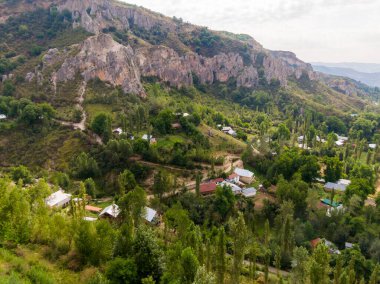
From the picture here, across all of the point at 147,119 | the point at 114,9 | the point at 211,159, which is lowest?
the point at 211,159

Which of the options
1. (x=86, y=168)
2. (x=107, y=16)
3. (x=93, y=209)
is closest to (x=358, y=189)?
(x=93, y=209)

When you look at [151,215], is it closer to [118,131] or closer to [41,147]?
[118,131]

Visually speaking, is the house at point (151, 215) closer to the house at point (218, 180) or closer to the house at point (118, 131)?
the house at point (218, 180)

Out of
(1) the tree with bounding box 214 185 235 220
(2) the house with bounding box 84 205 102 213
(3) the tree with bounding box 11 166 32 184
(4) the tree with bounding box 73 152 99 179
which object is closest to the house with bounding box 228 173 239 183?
(1) the tree with bounding box 214 185 235 220

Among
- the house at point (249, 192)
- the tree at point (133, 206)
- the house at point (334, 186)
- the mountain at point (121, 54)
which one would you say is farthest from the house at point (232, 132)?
the tree at point (133, 206)

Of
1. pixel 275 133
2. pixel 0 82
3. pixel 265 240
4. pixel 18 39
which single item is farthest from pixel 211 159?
pixel 18 39

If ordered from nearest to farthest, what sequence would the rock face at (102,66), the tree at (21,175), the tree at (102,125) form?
the tree at (21,175) → the tree at (102,125) → the rock face at (102,66)

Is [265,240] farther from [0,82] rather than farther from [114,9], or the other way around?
[114,9]
